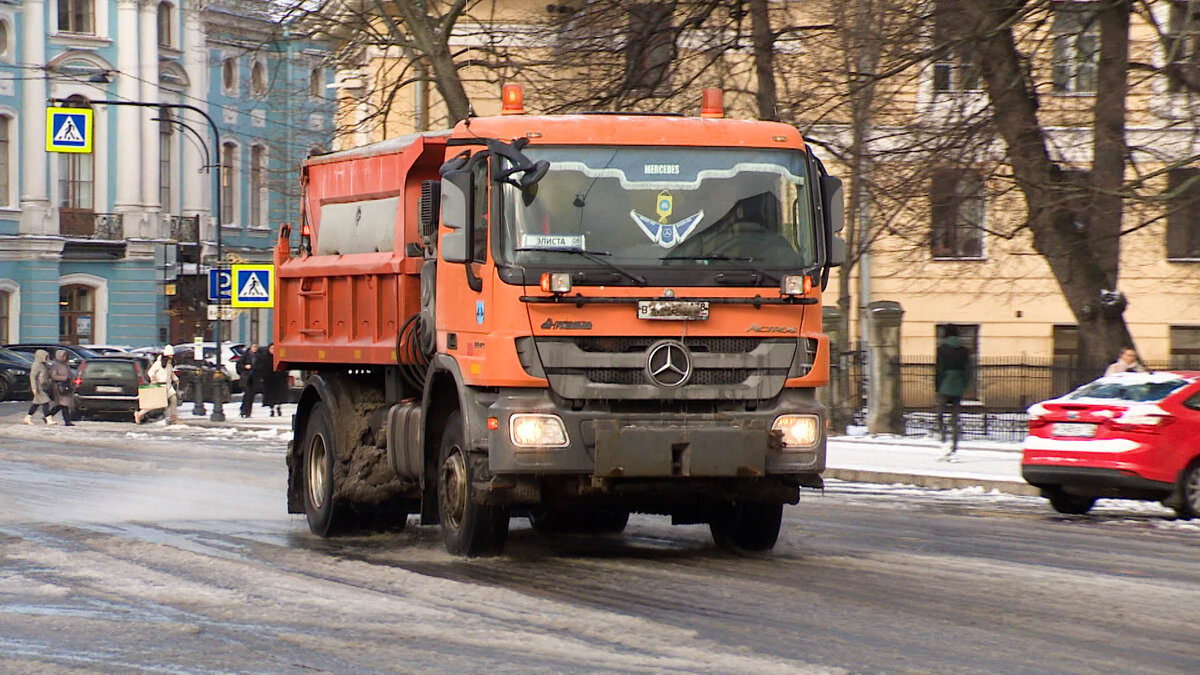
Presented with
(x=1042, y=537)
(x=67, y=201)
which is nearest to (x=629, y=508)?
(x=1042, y=537)

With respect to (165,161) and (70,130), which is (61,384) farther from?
(165,161)

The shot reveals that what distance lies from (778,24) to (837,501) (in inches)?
725

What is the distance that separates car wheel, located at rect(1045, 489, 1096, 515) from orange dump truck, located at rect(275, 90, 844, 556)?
644cm

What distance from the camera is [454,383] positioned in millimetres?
12031

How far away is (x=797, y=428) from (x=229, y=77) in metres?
60.6

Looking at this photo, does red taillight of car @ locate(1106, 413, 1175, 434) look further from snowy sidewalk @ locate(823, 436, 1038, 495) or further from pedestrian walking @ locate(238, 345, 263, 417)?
pedestrian walking @ locate(238, 345, 263, 417)

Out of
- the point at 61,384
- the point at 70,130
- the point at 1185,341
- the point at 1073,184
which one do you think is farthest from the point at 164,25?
the point at 1073,184

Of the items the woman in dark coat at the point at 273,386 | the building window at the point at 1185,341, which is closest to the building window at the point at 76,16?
the woman in dark coat at the point at 273,386

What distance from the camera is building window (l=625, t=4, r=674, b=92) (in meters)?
25.2

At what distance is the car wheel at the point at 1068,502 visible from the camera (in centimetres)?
1780

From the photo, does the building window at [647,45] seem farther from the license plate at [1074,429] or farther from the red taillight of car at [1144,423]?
the red taillight of car at [1144,423]

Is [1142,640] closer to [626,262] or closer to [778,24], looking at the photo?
[626,262]

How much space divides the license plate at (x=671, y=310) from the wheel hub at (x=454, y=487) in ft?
4.82

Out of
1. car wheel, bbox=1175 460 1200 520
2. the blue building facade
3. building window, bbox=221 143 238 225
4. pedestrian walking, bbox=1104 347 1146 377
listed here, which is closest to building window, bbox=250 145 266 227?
building window, bbox=221 143 238 225
